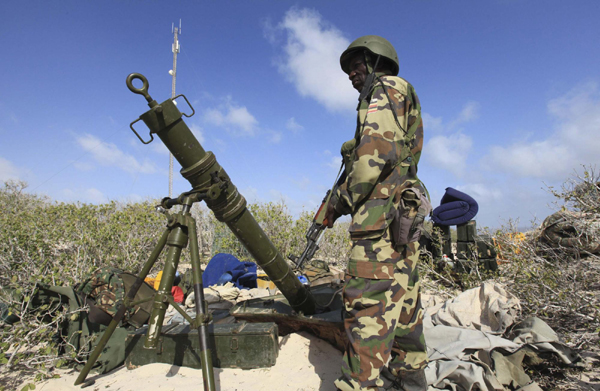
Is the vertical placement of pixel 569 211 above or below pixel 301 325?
above

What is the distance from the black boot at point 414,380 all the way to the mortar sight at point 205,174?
119 centimetres

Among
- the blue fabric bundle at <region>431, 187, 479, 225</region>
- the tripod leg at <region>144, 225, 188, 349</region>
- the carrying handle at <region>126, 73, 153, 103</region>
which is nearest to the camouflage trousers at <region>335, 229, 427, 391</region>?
the tripod leg at <region>144, 225, 188, 349</region>

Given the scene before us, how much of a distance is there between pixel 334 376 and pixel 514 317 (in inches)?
65.9

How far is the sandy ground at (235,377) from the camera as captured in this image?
232 cm

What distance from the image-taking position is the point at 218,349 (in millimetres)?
2637

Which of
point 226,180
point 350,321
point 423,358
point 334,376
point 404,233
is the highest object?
point 226,180

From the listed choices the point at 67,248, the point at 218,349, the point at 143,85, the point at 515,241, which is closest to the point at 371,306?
the point at 218,349

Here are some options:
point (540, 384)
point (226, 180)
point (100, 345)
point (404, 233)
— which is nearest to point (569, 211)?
point (540, 384)

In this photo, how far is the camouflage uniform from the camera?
1.89 meters

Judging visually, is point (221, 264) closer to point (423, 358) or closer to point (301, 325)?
point (301, 325)

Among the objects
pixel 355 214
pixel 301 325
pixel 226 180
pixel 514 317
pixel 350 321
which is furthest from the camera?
pixel 301 325

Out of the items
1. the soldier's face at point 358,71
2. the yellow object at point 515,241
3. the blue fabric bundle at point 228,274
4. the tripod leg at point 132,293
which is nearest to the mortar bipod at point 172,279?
the tripod leg at point 132,293

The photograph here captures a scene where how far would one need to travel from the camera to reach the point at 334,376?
253cm

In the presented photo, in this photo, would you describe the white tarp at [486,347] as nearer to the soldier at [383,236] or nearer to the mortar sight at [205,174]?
the soldier at [383,236]
